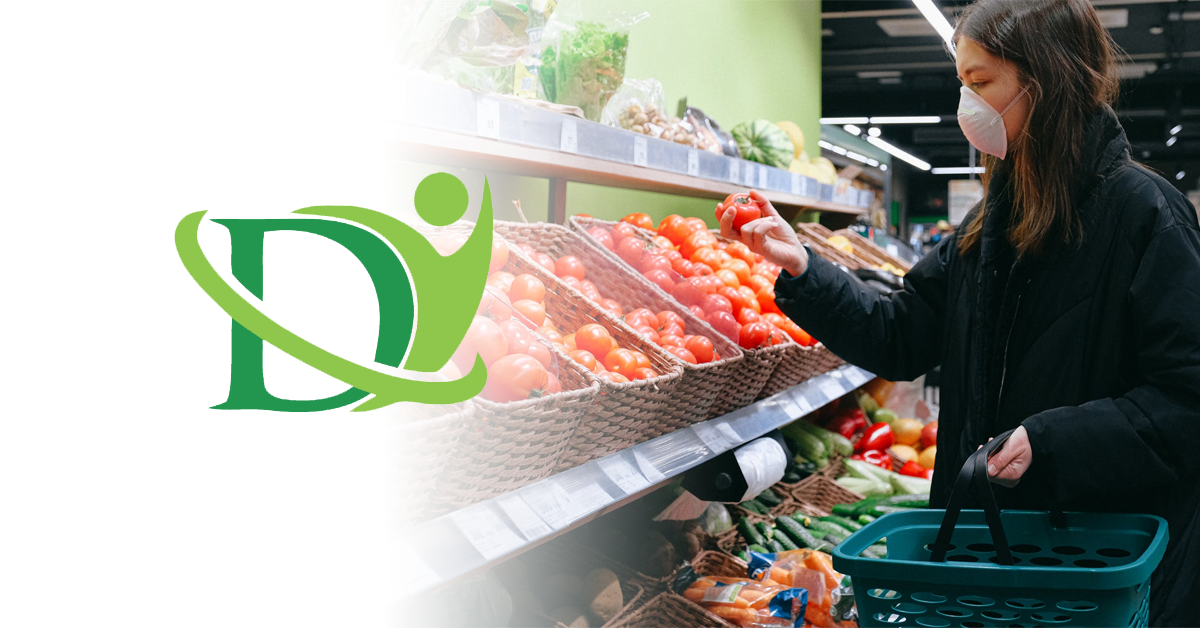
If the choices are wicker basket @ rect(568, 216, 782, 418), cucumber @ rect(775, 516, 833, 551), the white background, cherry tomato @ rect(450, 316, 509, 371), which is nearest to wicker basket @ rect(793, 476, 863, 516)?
cucumber @ rect(775, 516, 833, 551)

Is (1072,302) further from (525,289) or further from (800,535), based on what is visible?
(800,535)

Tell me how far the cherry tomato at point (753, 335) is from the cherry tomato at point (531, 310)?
0.62 metres

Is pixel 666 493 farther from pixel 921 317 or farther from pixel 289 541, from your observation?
pixel 289 541

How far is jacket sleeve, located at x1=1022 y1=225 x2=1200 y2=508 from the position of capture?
1325 mm

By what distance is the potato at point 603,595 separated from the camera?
1944mm

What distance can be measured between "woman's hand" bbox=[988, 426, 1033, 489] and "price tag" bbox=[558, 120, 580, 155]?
1.02m

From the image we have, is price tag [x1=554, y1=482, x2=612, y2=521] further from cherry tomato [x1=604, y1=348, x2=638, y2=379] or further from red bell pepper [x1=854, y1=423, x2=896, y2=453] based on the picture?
red bell pepper [x1=854, y1=423, x2=896, y2=453]

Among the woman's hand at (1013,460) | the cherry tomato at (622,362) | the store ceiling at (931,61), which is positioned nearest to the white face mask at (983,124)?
the woman's hand at (1013,460)

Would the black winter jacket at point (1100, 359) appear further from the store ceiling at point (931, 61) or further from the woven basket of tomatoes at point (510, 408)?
the store ceiling at point (931, 61)

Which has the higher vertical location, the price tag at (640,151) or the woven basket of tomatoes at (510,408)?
the price tag at (640,151)

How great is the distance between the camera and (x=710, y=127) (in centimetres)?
308

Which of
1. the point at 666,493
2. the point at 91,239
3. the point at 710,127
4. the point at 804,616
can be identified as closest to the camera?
the point at 91,239

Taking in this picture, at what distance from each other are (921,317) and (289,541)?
4.54ft

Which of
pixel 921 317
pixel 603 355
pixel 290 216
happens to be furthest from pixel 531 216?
pixel 290 216
